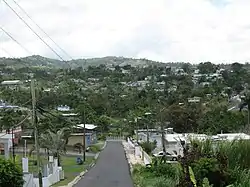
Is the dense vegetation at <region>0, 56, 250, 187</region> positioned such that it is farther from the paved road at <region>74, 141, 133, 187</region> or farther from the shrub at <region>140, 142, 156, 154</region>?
the paved road at <region>74, 141, 133, 187</region>

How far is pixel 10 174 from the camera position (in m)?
22.7

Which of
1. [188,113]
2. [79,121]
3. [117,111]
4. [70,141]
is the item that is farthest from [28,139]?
[117,111]

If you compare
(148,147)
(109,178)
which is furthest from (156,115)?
(109,178)

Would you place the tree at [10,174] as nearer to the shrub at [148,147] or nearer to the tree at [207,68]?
the shrub at [148,147]

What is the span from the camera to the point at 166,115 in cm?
7100

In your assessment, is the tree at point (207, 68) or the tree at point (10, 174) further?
the tree at point (207, 68)

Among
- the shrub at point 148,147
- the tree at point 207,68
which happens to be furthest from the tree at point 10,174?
the tree at point 207,68

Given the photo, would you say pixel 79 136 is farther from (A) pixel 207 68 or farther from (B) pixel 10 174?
(A) pixel 207 68

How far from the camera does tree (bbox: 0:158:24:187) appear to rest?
22562mm

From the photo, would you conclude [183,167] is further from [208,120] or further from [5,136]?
[208,120]

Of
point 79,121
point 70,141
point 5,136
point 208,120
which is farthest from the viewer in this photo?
point 79,121

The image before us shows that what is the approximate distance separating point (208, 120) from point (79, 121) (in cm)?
2402

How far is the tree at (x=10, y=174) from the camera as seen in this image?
74.0 feet

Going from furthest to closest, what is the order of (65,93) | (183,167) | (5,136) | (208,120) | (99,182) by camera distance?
(65,93) → (208,120) → (5,136) → (99,182) → (183,167)
